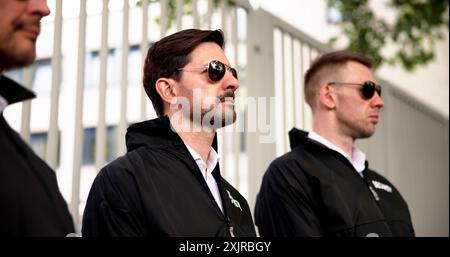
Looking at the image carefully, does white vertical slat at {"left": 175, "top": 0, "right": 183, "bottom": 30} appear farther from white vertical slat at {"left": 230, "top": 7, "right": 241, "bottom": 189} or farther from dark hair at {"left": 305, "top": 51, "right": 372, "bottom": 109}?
dark hair at {"left": 305, "top": 51, "right": 372, "bottom": 109}

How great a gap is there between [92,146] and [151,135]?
0.66 m

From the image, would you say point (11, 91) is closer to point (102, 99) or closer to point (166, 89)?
point (166, 89)

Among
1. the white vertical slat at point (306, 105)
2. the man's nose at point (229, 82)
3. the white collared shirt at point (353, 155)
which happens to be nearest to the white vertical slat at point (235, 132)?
Result: the white collared shirt at point (353, 155)

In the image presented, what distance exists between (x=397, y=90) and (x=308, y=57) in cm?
215

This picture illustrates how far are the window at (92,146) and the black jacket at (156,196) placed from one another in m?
0.51

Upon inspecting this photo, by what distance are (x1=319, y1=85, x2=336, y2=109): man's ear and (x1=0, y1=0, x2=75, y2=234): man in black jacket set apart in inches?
92.0

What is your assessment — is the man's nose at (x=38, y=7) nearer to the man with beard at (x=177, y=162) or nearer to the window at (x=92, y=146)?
the man with beard at (x=177, y=162)

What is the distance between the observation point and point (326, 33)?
20188 mm

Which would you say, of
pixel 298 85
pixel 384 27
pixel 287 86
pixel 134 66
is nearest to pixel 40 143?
pixel 134 66

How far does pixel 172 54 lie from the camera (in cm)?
271

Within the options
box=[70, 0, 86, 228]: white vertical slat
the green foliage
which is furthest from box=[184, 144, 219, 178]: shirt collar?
the green foliage

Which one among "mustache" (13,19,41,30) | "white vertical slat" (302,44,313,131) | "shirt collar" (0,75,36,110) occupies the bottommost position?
"shirt collar" (0,75,36,110)

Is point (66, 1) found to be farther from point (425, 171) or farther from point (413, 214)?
point (425, 171)

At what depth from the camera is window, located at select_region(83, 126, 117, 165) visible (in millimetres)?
2992
